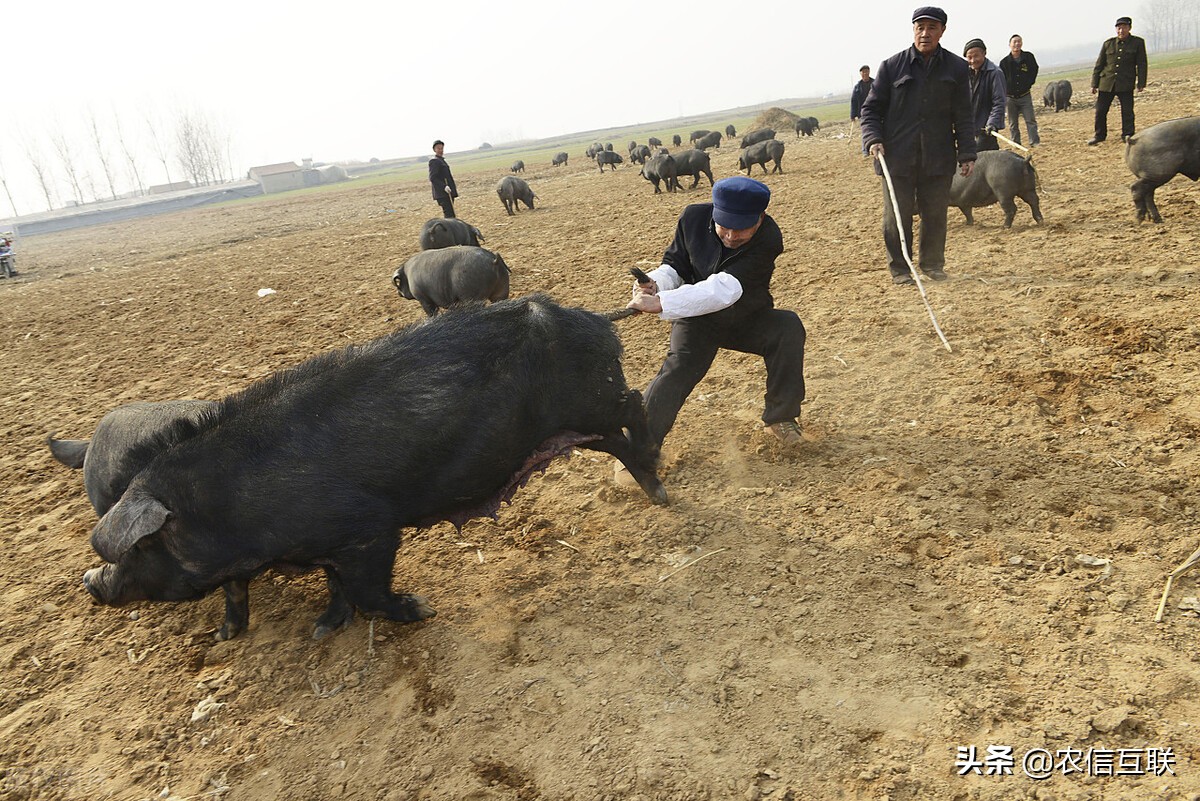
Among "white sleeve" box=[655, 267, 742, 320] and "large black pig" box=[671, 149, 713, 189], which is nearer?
"white sleeve" box=[655, 267, 742, 320]

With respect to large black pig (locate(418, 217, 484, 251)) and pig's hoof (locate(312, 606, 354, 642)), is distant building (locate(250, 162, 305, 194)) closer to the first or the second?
large black pig (locate(418, 217, 484, 251))

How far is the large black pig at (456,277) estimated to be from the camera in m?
8.16

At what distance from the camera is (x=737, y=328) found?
4.45 meters

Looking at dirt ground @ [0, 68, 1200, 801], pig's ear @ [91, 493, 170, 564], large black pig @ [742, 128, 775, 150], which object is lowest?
dirt ground @ [0, 68, 1200, 801]

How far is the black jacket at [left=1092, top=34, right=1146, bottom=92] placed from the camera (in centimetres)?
1235

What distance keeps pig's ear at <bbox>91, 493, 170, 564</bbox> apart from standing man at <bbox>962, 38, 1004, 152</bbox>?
9.72 m

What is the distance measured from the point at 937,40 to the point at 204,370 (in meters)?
8.11

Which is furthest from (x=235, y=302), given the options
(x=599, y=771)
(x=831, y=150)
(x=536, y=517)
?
(x=831, y=150)

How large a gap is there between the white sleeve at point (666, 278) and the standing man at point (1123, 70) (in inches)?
479

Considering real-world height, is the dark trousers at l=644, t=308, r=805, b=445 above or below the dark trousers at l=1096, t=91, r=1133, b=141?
below

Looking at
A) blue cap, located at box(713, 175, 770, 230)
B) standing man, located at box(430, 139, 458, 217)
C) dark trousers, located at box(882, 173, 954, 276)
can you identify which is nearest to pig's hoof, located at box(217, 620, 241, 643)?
blue cap, located at box(713, 175, 770, 230)

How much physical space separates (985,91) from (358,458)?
943 cm

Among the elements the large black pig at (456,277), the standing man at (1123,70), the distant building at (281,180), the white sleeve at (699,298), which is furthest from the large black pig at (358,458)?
the distant building at (281,180)

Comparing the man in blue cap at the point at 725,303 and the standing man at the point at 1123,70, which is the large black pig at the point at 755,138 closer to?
the standing man at the point at 1123,70
